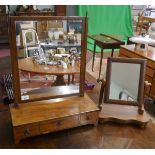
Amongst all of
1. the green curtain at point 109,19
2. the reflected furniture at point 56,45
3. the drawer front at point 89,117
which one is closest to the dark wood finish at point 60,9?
the green curtain at point 109,19

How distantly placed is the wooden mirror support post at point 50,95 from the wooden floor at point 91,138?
0.15 feet

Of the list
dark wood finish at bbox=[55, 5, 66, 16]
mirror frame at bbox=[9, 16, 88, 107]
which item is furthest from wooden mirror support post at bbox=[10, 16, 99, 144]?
dark wood finish at bbox=[55, 5, 66, 16]

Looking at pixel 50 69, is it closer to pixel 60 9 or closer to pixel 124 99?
pixel 124 99

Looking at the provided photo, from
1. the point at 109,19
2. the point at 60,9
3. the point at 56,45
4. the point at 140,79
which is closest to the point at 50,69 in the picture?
the point at 56,45

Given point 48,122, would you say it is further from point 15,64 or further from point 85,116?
point 15,64

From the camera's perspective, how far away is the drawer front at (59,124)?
1.17 m

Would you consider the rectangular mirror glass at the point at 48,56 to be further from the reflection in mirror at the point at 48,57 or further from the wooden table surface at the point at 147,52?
the wooden table surface at the point at 147,52

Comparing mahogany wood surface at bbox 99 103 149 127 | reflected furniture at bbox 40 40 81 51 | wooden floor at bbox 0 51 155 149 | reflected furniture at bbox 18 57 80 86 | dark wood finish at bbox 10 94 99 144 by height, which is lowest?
wooden floor at bbox 0 51 155 149

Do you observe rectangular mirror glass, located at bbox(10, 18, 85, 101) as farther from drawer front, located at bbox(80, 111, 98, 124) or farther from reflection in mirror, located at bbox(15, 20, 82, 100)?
drawer front, located at bbox(80, 111, 98, 124)

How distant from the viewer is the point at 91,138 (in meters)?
1.22

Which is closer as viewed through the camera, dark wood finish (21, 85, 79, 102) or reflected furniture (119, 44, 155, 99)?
dark wood finish (21, 85, 79, 102)

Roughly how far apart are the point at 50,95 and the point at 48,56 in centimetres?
35

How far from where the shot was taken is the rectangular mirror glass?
1250 millimetres

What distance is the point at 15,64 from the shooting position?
118 centimetres
